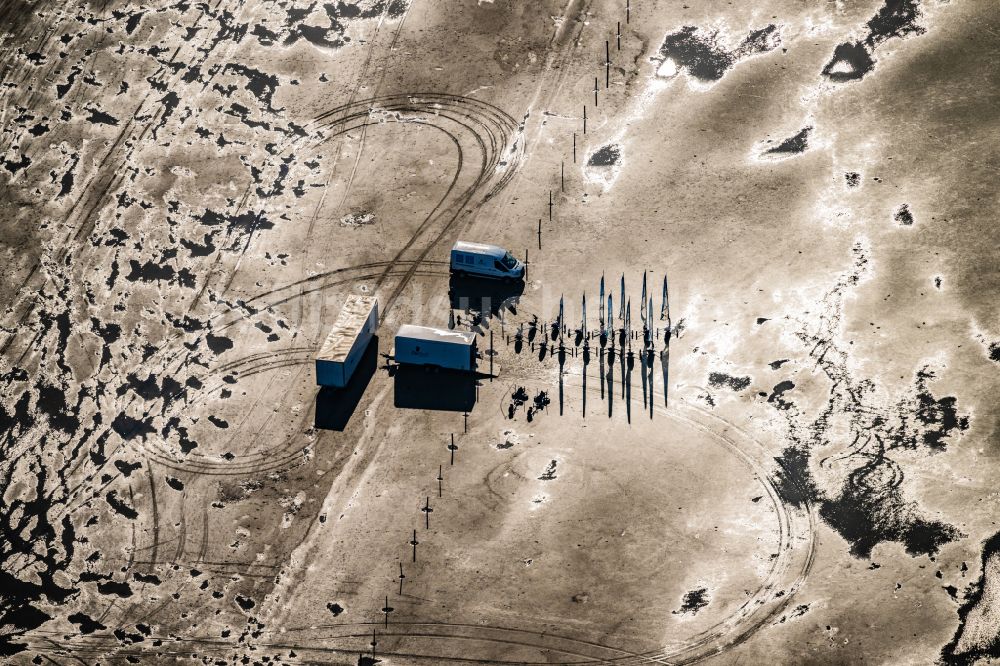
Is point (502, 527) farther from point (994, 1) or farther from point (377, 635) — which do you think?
point (994, 1)

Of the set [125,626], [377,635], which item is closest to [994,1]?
[377,635]

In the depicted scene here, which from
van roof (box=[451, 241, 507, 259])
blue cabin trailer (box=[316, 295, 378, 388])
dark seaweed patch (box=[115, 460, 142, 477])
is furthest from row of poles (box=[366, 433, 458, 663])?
dark seaweed patch (box=[115, 460, 142, 477])

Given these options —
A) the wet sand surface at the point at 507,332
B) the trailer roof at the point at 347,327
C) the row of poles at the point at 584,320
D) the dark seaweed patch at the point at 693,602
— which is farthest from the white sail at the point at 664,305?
the dark seaweed patch at the point at 693,602

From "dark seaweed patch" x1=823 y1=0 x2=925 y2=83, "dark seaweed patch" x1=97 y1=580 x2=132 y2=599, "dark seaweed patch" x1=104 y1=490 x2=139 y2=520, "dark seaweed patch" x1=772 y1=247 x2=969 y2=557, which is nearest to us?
"dark seaweed patch" x1=97 y1=580 x2=132 y2=599

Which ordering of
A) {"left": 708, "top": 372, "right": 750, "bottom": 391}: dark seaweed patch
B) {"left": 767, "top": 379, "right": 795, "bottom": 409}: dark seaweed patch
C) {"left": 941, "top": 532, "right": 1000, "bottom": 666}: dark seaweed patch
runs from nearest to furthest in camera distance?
{"left": 941, "top": 532, "right": 1000, "bottom": 666}: dark seaweed patch
{"left": 767, "top": 379, "right": 795, "bottom": 409}: dark seaweed patch
{"left": 708, "top": 372, "right": 750, "bottom": 391}: dark seaweed patch

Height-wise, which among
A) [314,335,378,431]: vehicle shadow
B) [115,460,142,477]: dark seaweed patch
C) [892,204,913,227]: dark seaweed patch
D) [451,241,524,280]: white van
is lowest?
[115,460,142,477]: dark seaweed patch

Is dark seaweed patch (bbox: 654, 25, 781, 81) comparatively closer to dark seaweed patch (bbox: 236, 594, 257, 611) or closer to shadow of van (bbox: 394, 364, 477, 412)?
shadow of van (bbox: 394, 364, 477, 412)

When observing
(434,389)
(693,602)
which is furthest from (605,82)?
(693,602)
